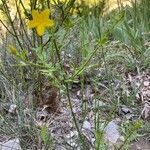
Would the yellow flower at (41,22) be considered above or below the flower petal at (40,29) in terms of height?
above

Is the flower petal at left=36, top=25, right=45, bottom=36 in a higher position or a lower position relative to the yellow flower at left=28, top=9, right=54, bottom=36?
lower

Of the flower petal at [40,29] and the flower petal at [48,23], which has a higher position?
the flower petal at [48,23]

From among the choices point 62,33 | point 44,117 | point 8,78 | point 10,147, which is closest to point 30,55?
point 8,78

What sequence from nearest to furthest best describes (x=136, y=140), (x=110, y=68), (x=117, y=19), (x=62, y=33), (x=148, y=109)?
(x=117, y=19) → (x=62, y=33) → (x=136, y=140) → (x=148, y=109) → (x=110, y=68)

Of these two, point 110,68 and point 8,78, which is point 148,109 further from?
point 8,78

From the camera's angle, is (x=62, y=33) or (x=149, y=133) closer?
(x=62, y=33)

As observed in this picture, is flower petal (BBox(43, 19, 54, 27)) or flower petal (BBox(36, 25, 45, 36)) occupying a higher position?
flower petal (BBox(43, 19, 54, 27))

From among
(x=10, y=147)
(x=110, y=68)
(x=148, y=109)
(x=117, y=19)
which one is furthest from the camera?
(x=110, y=68)

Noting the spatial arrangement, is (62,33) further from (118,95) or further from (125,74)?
(125,74)

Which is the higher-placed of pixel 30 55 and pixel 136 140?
pixel 30 55

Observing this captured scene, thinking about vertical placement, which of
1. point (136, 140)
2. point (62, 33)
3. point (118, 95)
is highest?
point (62, 33)
